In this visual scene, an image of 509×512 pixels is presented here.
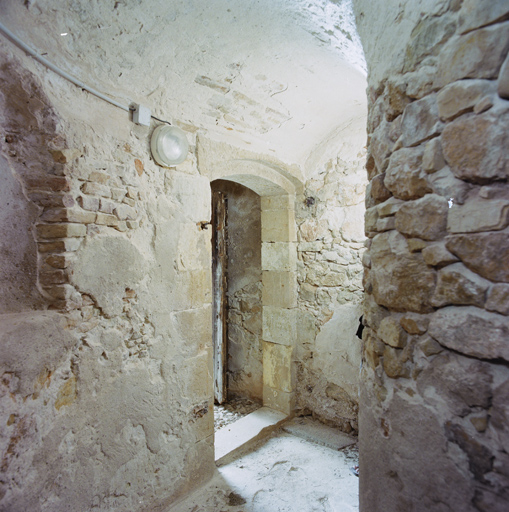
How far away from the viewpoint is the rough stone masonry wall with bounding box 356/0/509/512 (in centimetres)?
73

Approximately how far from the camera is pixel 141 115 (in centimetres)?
179

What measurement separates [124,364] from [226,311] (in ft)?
6.56

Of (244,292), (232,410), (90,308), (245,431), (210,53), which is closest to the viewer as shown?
(90,308)

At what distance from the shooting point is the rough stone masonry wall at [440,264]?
2.41ft

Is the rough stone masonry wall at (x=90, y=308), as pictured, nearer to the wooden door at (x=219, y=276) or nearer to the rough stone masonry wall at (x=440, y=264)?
the rough stone masonry wall at (x=440, y=264)

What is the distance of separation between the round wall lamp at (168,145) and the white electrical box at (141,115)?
0.27ft

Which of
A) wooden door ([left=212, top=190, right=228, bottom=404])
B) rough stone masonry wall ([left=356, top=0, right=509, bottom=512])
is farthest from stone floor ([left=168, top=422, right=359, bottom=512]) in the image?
rough stone masonry wall ([left=356, top=0, right=509, bottom=512])

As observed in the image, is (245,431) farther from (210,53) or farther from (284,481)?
(210,53)

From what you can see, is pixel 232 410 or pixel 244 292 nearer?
pixel 232 410

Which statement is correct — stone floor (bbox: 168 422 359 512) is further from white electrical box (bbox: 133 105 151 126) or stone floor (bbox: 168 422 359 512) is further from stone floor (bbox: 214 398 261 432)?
white electrical box (bbox: 133 105 151 126)

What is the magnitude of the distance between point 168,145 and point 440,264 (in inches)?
62.3

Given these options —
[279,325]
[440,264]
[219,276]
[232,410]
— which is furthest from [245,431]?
[440,264]

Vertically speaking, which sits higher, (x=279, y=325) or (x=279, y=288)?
(x=279, y=288)

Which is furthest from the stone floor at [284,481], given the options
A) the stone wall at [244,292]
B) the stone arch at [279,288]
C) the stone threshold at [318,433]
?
the stone wall at [244,292]
